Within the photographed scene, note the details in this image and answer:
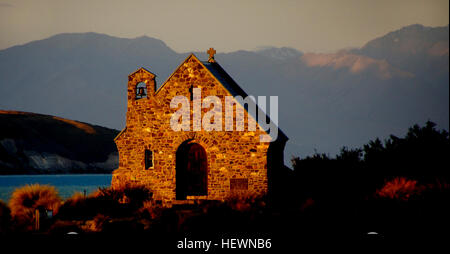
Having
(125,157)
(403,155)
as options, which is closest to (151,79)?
(125,157)

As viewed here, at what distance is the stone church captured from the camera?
31.2 metres

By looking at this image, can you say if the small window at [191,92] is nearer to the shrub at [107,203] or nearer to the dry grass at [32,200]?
the shrub at [107,203]

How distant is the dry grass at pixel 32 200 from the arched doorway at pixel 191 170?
252 inches

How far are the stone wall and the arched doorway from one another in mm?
345

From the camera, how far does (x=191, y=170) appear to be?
32.1 metres

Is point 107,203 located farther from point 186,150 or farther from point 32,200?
point 186,150

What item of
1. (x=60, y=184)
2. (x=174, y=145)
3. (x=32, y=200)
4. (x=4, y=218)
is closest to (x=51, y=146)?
(x=60, y=184)

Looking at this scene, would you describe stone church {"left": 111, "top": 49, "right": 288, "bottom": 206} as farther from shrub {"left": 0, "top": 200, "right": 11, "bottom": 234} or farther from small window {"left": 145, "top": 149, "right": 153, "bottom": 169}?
shrub {"left": 0, "top": 200, "right": 11, "bottom": 234}

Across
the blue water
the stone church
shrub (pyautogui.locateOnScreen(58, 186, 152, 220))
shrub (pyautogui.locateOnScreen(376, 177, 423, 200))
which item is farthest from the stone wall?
the blue water

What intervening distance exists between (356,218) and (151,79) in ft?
43.3

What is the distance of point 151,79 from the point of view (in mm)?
33188

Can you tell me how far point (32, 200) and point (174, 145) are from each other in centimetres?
785

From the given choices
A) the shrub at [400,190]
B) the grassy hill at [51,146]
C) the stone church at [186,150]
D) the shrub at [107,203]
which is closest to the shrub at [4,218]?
the shrub at [107,203]
